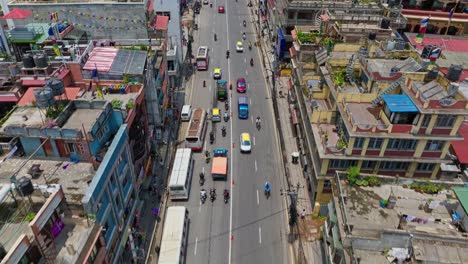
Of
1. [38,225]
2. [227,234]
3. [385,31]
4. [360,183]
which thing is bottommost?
[227,234]

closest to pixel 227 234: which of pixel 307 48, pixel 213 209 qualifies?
pixel 213 209

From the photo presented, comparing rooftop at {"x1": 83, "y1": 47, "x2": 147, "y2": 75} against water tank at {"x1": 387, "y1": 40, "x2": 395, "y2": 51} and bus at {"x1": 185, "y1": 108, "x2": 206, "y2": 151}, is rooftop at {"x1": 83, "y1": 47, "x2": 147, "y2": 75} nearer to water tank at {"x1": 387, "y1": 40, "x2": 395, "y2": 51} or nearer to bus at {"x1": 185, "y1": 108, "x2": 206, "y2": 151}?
bus at {"x1": 185, "y1": 108, "x2": 206, "y2": 151}

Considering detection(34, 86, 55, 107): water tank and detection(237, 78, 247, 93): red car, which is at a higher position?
detection(34, 86, 55, 107): water tank

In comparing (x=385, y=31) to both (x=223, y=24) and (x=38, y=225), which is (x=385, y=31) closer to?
(x=38, y=225)

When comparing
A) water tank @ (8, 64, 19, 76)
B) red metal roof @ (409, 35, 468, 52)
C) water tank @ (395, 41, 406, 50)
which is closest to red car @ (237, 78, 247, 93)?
water tank @ (395, 41, 406, 50)

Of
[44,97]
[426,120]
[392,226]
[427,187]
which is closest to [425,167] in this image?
[426,120]
